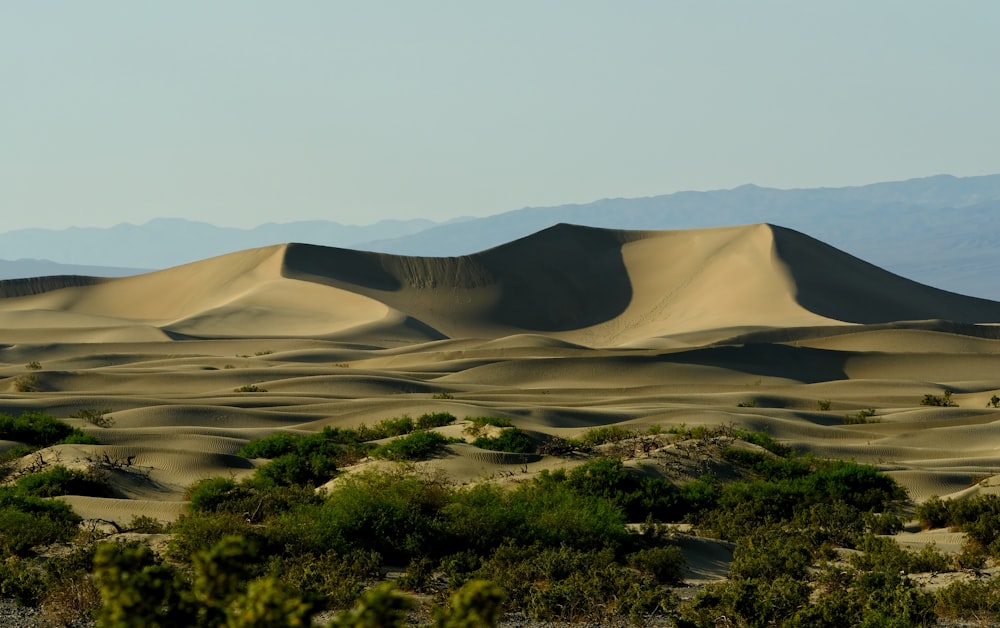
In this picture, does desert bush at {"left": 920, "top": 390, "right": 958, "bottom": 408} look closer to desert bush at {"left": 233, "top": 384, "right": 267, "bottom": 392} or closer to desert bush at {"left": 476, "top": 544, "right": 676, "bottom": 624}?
desert bush at {"left": 233, "top": 384, "right": 267, "bottom": 392}

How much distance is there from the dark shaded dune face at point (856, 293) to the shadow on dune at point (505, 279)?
10457mm

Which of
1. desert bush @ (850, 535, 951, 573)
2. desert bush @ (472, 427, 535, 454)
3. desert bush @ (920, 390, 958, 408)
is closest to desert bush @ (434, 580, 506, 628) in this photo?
desert bush @ (850, 535, 951, 573)

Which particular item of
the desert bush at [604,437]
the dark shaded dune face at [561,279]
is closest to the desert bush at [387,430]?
the desert bush at [604,437]

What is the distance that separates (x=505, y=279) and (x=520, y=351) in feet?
102

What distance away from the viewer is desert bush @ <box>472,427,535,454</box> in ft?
65.2

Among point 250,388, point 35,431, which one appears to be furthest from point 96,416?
point 250,388

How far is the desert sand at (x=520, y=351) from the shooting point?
2441 cm

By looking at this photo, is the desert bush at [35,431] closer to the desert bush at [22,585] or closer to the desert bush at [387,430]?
the desert bush at [387,430]

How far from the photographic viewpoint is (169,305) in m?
82.6

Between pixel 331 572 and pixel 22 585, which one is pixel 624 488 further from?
pixel 22 585

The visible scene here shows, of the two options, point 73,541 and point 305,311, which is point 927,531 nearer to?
point 73,541

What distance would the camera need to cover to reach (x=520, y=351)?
1966 inches

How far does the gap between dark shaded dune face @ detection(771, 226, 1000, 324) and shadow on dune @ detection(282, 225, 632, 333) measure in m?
10.5

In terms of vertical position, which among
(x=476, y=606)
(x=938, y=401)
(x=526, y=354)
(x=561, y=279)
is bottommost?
(x=938, y=401)
